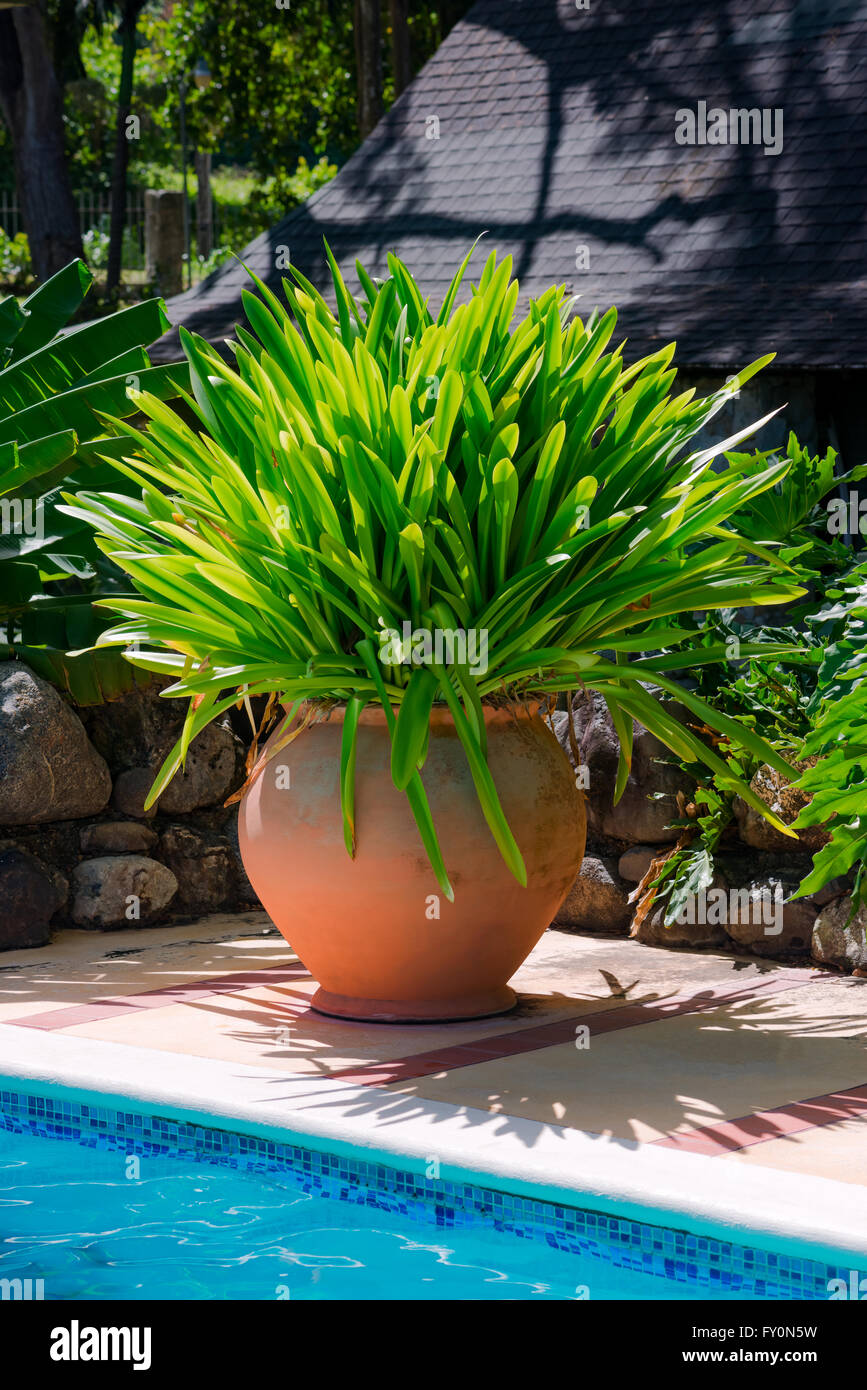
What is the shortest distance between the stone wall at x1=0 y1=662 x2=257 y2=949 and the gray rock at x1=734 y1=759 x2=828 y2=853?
2.70m

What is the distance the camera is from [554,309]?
5691 millimetres

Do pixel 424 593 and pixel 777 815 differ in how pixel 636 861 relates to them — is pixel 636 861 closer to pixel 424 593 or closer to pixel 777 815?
pixel 777 815

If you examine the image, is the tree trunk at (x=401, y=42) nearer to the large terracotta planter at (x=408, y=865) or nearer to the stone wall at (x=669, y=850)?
the stone wall at (x=669, y=850)

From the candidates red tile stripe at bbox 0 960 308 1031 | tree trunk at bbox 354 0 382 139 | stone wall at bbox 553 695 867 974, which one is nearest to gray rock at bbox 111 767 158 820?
red tile stripe at bbox 0 960 308 1031

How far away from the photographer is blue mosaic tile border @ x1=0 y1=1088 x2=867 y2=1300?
382 centimetres

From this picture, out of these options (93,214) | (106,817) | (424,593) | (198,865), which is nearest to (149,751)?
(106,817)

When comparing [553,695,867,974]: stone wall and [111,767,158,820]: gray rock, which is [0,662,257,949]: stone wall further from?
[553,695,867,974]: stone wall

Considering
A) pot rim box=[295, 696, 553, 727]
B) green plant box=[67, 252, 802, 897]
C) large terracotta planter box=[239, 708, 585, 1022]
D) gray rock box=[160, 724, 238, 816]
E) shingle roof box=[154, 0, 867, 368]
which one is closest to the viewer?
green plant box=[67, 252, 802, 897]

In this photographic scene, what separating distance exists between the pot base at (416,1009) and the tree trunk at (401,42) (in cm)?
1782

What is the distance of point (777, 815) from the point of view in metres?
6.71

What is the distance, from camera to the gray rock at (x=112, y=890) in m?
7.84

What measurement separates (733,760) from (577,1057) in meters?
1.71
